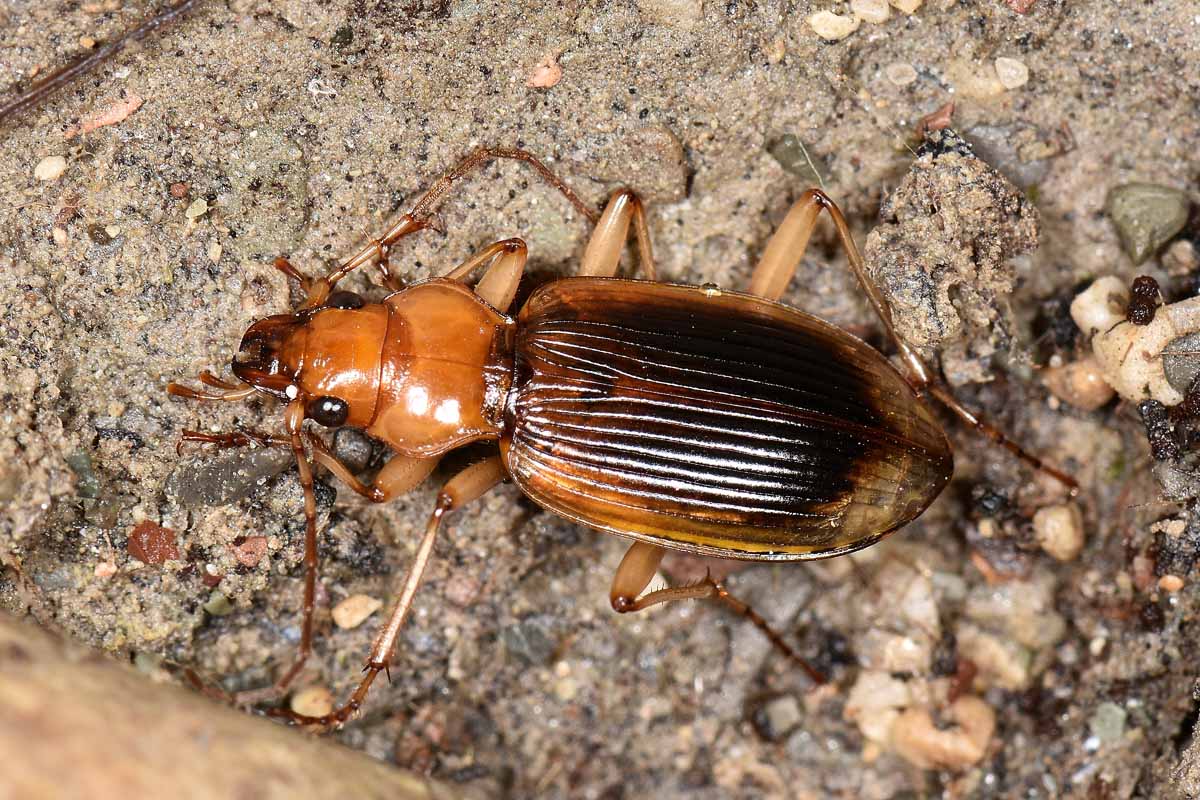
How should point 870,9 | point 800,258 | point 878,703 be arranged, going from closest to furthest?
point 870,9, point 800,258, point 878,703

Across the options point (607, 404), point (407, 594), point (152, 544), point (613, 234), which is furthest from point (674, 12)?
point (152, 544)

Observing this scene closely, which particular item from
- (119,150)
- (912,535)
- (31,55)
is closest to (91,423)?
(119,150)

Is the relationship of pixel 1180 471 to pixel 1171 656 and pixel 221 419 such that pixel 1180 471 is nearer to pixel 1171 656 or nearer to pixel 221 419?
pixel 1171 656

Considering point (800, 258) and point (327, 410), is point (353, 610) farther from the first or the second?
point (800, 258)

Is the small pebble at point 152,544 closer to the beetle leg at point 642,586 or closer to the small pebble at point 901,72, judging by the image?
the beetle leg at point 642,586

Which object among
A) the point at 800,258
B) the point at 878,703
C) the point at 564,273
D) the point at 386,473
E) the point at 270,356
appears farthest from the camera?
the point at 878,703

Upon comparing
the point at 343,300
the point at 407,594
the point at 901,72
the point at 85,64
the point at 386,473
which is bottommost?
the point at 407,594

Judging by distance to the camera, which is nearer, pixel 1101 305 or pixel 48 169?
pixel 48 169
